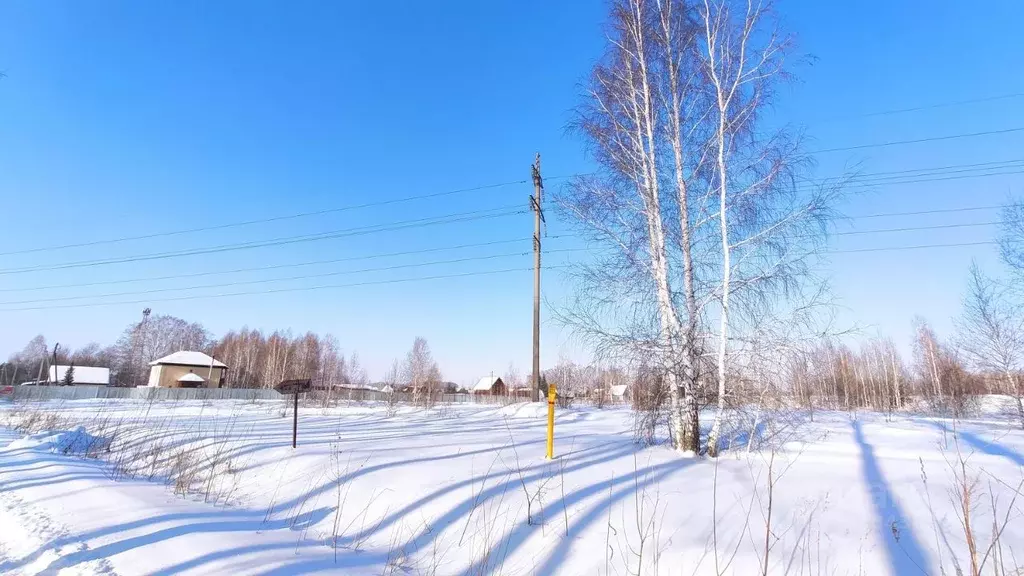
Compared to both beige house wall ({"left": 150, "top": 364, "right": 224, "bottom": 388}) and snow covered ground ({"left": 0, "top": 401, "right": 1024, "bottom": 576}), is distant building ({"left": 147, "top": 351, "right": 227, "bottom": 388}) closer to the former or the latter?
beige house wall ({"left": 150, "top": 364, "right": 224, "bottom": 388})

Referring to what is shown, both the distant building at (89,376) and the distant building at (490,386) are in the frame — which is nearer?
the distant building at (89,376)

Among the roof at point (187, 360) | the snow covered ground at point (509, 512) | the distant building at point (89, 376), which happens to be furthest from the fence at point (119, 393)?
the snow covered ground at point (509, 512)

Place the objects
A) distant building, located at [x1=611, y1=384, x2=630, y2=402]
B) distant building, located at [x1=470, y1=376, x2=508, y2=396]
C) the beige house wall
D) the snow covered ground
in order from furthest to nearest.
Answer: distant building, located at [x1=470, y1=376, x2=508, y2=396]
the beige house wall
distant building, located at [x1=611, y1=384, x2=630, y2=402]
the snow covered ground

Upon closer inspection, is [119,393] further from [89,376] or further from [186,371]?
[89,376]

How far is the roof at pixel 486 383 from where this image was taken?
69.8m

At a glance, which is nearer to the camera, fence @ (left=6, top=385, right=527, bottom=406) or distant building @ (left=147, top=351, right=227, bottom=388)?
fence @ (left=6, top=385, right=527, bottom=406)

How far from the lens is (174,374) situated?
4988 cm

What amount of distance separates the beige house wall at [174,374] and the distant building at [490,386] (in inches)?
1351

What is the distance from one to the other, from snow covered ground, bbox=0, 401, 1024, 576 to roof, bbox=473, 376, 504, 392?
64650 mm

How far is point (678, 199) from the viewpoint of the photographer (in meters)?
6.75

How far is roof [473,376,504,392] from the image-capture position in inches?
2750

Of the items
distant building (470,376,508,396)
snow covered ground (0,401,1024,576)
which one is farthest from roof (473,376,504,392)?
snow covered ground (0,401,1024,576)

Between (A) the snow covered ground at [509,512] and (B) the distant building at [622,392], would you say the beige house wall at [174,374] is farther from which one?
(A) the snow covered ground at [509,512]

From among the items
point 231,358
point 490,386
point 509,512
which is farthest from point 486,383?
point 509,512
